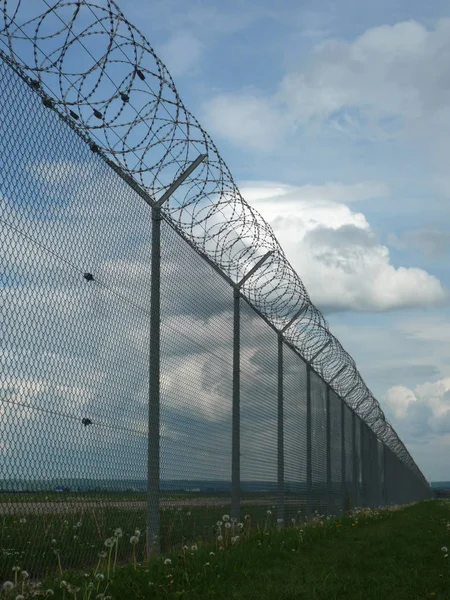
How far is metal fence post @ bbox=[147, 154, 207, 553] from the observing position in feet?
21.6

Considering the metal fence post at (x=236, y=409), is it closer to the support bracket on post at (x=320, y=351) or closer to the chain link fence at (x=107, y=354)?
the chain link fence at (x=107, y=354)

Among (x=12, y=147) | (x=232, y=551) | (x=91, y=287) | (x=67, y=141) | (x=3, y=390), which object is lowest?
(x=232, y=551)

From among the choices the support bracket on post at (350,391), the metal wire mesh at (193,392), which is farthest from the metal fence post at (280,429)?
the support bracket on post at (350,391)

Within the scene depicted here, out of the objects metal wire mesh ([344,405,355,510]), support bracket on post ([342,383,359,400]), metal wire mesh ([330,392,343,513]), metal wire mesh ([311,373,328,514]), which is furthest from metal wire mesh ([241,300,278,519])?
metal wire mesh ([344,405,355,510])

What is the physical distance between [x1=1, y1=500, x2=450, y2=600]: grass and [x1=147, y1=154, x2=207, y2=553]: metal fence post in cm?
28

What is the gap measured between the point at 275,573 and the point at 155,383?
1.78 metres

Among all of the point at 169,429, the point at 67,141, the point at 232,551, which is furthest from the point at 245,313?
the point at 67,141

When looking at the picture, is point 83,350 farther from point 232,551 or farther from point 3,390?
point 232,551

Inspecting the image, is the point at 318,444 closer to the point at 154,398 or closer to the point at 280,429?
the point at 280,429

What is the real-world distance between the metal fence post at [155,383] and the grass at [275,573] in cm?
28

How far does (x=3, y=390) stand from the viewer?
4.48 m

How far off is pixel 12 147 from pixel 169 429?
324 cm

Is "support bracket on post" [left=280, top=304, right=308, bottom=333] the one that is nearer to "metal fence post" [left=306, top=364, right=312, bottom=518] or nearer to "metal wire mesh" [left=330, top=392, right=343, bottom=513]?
"metal fence post" [left=306, top=364, right=312, bottom=518]

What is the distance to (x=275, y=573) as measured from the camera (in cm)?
570
